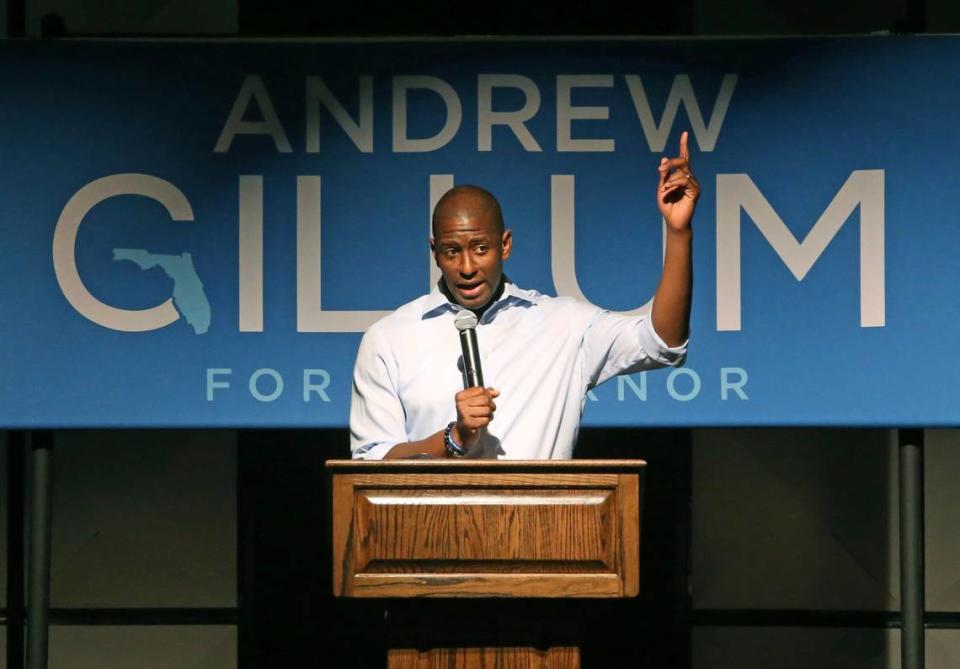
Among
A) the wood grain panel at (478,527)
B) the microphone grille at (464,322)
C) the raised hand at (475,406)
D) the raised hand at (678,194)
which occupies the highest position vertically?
the raised hand at (678,194)

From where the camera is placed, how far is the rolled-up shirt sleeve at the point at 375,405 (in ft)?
9.80

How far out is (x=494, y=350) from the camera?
3.10 metres

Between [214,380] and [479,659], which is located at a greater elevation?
[214,380]

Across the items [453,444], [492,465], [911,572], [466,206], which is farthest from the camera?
[911,572]

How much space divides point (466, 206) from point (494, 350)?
1.14ft

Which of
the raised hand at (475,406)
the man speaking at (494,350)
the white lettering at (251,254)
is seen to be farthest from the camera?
the white lettering at (251,254)

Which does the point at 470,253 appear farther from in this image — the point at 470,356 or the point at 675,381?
the point at 675,381

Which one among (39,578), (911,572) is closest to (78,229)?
(39,578)

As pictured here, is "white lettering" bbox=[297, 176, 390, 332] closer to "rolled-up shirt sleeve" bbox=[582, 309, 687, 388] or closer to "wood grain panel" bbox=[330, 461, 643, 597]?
"rolled-up shirt sleeve" bbox=[582, 309, 687, 388]

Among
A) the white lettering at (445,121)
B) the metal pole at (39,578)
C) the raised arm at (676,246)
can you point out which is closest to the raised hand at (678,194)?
the raised arm at (676,246)

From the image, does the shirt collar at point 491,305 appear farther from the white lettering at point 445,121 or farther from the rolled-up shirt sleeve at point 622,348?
the white lettering at point 445,121

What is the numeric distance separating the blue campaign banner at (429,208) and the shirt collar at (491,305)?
817mm

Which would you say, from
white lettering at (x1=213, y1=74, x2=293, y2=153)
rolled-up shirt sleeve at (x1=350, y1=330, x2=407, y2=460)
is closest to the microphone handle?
rolled-up shirt sleeve at (x1=350, y1=330, x2=407, y2=460)

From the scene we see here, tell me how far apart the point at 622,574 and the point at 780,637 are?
8.88 ft
